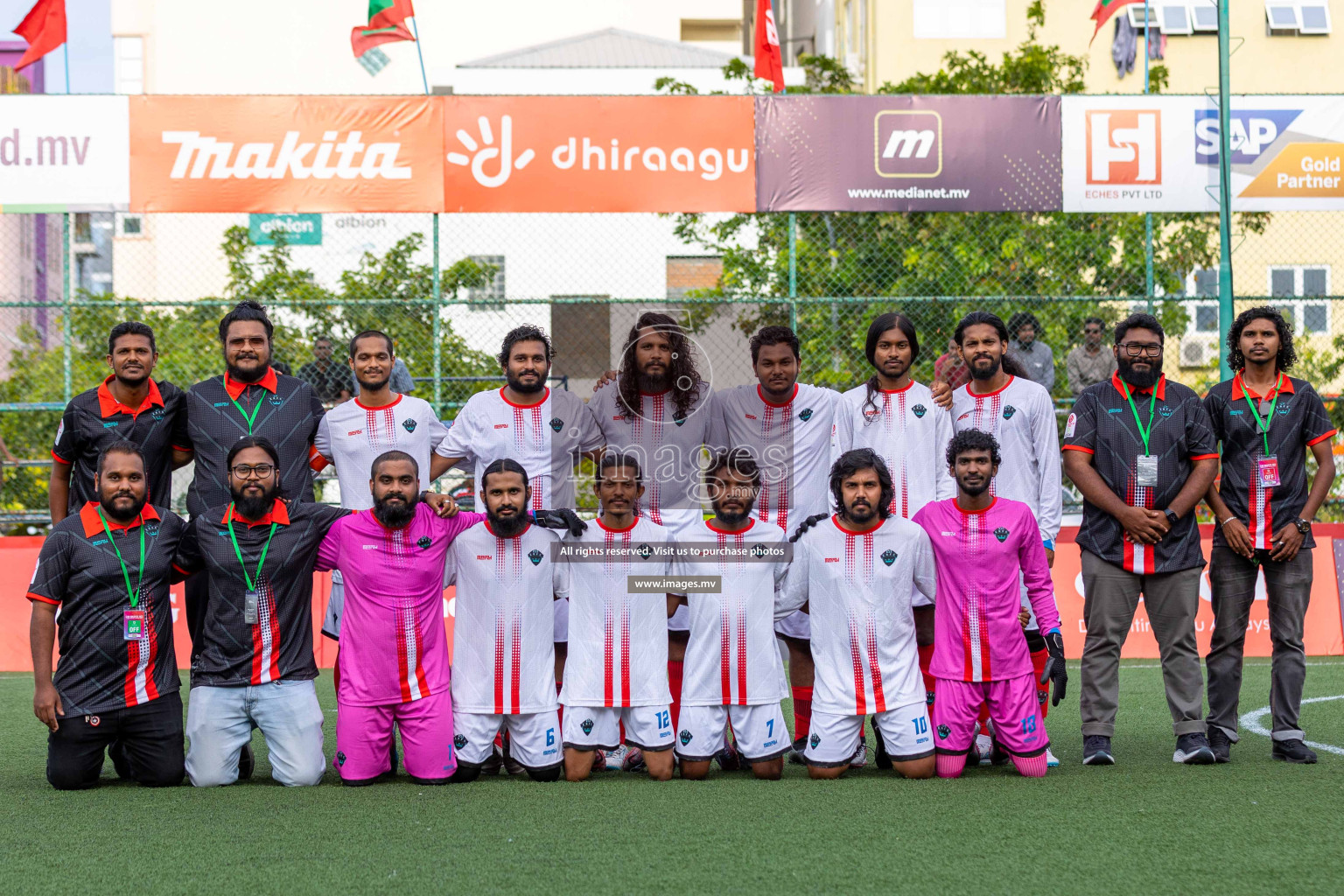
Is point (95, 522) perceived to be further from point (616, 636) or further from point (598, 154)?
point (598, 154)

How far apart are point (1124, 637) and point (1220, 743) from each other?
0.65m

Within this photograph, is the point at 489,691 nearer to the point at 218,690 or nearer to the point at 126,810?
the point at 218,690

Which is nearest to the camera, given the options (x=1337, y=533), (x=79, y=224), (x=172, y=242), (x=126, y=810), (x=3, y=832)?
(x=3, y=832)

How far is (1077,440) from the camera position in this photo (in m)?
6.42

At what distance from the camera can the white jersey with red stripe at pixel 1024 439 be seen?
6.42 meters

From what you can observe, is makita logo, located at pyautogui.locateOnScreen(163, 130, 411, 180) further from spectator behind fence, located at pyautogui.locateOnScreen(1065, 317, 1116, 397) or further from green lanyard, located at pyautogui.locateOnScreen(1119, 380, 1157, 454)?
green lanyard, located at pyautogui.locateOnScreen(1119, 380, 1157, 454)

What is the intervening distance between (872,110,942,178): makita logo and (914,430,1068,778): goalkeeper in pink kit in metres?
6.02

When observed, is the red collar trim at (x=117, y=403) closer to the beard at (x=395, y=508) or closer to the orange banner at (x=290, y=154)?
the beard at (x=395, y=508)

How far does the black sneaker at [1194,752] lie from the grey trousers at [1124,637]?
0.03 meters

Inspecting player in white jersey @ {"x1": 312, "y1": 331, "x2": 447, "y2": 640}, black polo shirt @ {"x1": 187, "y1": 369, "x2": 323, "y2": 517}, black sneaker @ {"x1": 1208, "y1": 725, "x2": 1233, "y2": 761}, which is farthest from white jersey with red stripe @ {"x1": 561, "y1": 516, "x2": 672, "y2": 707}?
black sneaker @ {"x1": 1208, "y1": 725, "x2": 1233, "y2": 761}

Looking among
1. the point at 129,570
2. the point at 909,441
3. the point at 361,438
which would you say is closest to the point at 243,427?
the point at 361,438

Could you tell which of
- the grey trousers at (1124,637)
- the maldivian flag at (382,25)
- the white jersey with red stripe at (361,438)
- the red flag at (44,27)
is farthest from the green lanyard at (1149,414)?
the red flag at (44,27)

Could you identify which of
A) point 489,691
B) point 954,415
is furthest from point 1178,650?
point 489,691

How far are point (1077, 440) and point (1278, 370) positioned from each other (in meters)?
1.06
